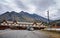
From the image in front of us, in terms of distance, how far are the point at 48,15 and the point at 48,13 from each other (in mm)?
995

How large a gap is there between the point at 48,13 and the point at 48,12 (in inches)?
17.0

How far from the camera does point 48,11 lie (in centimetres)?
6244

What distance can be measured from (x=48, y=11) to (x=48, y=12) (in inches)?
24.1

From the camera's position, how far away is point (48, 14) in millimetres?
61969

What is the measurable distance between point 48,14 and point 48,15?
1.91ft

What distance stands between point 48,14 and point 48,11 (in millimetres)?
1401

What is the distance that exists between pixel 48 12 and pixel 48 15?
1379 millimetres

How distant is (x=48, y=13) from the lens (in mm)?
62062

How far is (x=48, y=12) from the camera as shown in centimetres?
6203

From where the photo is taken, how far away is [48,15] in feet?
202
